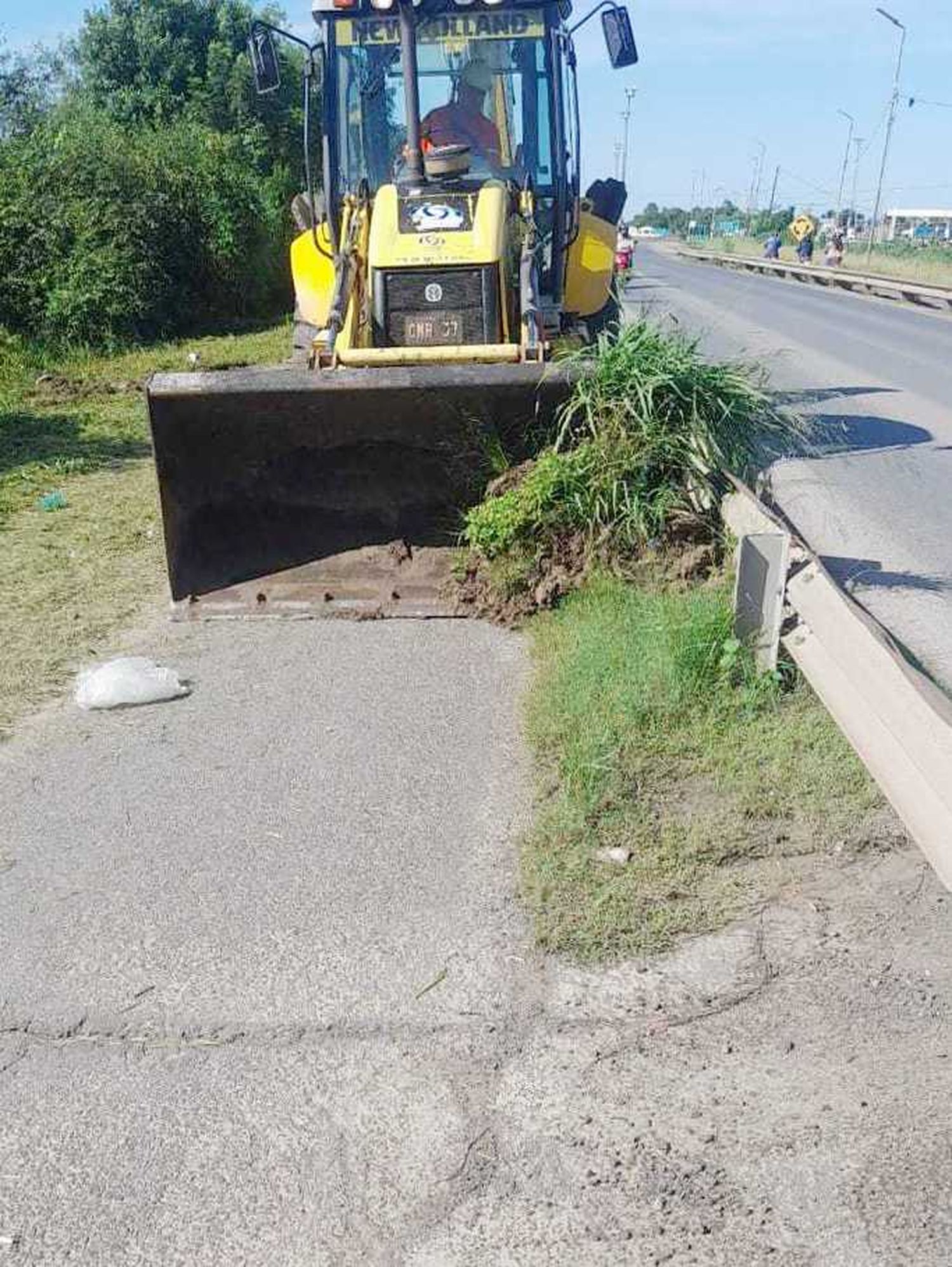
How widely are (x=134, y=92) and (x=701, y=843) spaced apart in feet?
105

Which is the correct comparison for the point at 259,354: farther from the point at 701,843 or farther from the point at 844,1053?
the point at 844,1053

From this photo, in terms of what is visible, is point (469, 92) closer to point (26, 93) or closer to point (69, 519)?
point (69, 519)

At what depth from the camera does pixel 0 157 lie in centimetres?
2100

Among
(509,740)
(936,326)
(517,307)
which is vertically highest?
(517,307)

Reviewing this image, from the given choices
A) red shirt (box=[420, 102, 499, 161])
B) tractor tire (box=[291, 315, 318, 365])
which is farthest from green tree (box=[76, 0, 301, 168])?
red shirt (box=[420, 102, 499, 161])

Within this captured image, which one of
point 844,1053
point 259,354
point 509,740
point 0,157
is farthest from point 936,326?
point 844,1053

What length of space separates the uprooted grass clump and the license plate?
126 cm

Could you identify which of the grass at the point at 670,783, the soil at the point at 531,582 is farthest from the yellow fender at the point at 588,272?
the grass at the point at 670,783

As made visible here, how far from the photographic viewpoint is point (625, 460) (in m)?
6.71

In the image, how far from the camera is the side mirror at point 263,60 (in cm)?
893

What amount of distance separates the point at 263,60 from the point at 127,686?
17.0 feet

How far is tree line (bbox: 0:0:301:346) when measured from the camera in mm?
19938

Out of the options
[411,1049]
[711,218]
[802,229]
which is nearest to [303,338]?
[411,1049]

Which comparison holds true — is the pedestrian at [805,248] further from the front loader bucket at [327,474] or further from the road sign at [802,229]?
the front loader bucket at [327,474]
